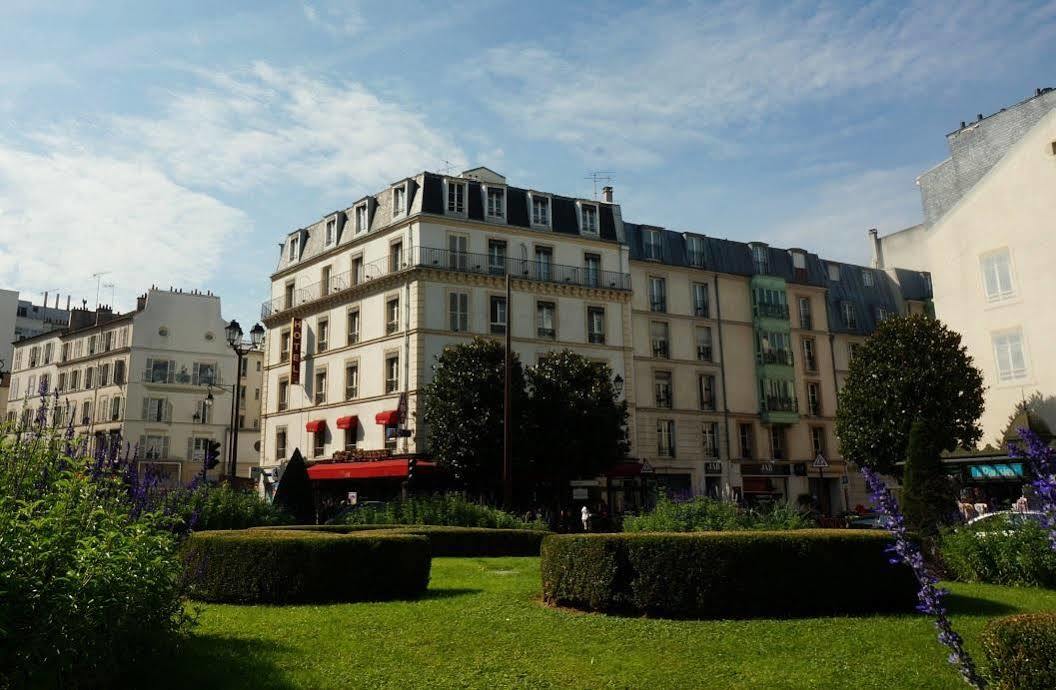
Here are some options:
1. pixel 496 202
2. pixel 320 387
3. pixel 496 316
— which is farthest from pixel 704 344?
pixel 320 387

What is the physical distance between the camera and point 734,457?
41.7 m

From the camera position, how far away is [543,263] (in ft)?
127

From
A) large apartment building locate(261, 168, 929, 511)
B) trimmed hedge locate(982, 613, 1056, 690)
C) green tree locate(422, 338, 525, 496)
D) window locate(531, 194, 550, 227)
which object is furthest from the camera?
window locate(531, 194, 550, 227)

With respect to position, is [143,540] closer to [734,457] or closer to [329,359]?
[329,359]

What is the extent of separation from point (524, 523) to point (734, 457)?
22711mm

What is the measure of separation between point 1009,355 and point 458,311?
21570mm

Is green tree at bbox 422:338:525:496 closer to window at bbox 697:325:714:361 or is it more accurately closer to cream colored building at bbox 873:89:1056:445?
window at bbox 697:325:714:361

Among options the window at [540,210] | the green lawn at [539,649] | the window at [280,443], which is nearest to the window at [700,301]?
the window at [540,210]

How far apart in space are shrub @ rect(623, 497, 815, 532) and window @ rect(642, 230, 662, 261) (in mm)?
28444

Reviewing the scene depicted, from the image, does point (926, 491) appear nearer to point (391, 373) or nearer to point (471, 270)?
point (471, 270)

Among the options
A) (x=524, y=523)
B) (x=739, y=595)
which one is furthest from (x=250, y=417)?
(x=739, y=595)

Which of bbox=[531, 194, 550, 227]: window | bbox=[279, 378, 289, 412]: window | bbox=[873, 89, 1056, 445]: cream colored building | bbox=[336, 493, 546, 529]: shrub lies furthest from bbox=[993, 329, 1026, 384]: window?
bbox=[279, 378, 289, 412]: window

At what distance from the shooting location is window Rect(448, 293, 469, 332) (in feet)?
119

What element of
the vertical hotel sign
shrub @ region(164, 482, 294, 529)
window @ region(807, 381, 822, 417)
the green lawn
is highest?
the vertical hotel sign
